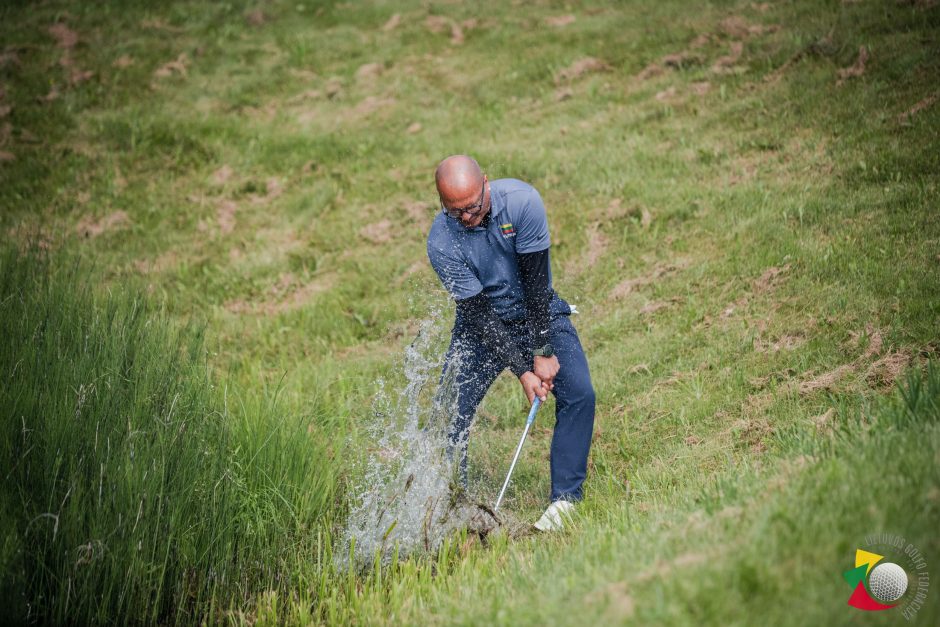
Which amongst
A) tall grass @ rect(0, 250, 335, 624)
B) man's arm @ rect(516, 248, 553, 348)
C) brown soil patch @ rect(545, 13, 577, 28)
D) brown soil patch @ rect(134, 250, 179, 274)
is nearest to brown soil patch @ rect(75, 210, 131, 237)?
brown soil patch @ rect(134, 250, 179, 274)

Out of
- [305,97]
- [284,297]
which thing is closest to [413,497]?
[284,297]

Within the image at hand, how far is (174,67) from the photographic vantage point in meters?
14.7

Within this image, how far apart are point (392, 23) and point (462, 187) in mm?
12067

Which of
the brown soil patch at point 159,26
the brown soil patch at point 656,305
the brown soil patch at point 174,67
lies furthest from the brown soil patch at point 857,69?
the brown soil patch at point 159,26

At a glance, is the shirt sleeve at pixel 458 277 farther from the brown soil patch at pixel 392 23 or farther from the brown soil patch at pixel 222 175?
the brown soil patch at pixel 392 23

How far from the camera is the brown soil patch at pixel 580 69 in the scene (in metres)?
12.4

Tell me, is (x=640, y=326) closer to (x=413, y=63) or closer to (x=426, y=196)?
(x=426, y=196)

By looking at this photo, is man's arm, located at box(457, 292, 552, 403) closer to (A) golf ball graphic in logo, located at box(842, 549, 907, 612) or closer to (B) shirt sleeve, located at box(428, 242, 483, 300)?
(B) shirt sleeve, located at box(428, 242, 483, 300)

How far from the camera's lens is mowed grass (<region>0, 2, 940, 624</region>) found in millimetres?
3914

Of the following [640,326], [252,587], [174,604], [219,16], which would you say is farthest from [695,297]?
[219,16]

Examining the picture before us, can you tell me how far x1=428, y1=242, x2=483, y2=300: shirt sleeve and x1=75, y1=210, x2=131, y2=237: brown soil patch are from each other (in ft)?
26.0

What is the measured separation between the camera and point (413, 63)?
Result: 14.1 meters

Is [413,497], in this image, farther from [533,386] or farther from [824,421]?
[824,421]

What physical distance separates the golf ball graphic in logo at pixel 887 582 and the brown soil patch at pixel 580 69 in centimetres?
1049
